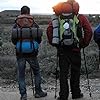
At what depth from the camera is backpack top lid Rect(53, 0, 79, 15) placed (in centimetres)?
941

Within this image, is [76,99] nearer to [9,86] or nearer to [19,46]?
[19,46]

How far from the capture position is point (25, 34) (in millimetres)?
9898

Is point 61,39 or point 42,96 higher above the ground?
point 61,39

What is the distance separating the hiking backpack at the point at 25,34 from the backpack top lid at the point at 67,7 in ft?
2.67

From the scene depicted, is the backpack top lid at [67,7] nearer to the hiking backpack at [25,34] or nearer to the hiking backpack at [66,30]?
the hiking backpack at [66,30]

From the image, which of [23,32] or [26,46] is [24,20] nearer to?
[23,32]

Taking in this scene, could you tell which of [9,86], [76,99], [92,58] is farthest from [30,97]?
[92,58]

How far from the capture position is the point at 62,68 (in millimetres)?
9695

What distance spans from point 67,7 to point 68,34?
59 cm

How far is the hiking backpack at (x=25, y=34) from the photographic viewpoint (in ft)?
32.5

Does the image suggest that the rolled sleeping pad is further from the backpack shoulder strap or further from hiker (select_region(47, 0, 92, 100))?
hiker (select_region(47, 0, 92, 100))

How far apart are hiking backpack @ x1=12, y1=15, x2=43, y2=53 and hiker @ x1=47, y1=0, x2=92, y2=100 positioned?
1.37 ft

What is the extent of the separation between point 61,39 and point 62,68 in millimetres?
687

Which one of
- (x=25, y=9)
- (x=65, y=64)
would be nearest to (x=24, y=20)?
(x=25, y=9)
